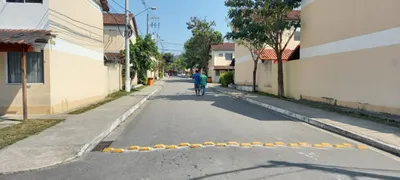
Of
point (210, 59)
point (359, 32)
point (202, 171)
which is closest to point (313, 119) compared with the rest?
point (359, 32)

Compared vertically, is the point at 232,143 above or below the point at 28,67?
below

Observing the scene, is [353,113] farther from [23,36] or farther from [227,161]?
[23,36]

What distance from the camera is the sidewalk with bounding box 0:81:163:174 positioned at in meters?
6.61

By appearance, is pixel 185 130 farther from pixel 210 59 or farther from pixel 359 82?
pixel 210 59

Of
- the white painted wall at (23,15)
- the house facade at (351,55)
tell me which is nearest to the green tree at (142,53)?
the house facade at (351,55)

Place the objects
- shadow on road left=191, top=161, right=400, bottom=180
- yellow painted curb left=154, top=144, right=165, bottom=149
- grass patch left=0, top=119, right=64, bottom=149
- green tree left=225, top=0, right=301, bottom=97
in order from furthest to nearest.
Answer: green tree left=225, top=0, right=301, bottom=97 < grass patch left=0, top=119, right=64, bottom=149 < yellow painted curb left=154, top=144, right=165, bottom=149 < shadow on road left=191, top=161, right=400, bottom=180

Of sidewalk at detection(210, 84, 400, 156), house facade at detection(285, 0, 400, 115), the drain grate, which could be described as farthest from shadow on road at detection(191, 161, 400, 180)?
house facade at detection(285, 0, 400, 115)

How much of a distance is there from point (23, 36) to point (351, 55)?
12594 mm

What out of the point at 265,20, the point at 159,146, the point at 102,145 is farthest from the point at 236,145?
the point at 265,20

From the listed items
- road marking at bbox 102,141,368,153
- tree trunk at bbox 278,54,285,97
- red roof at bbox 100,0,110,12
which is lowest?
road marking at bbox 102,141,368,153

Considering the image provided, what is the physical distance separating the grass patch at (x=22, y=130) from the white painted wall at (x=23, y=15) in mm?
3880

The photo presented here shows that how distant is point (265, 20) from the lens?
2272 centimetres

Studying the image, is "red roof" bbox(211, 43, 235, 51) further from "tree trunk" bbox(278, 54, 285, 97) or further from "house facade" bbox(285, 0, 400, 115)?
"house facade" bbox(285, 0, 400, 115)

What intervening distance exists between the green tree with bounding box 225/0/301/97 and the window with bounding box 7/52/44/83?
1293cm
